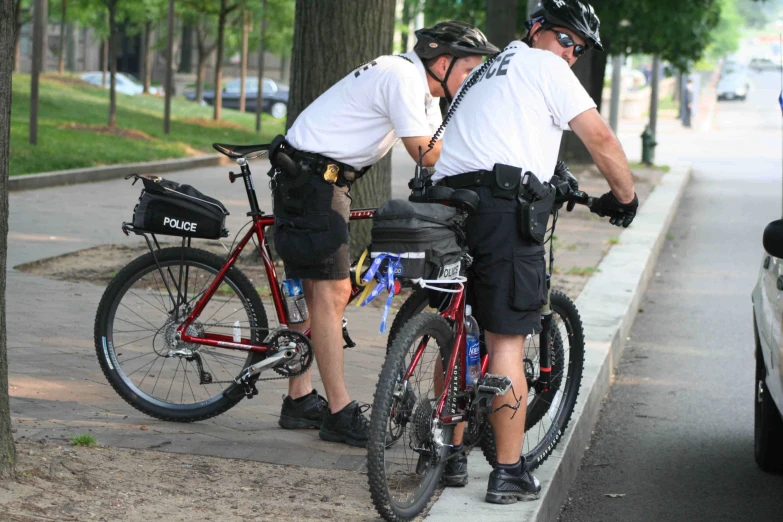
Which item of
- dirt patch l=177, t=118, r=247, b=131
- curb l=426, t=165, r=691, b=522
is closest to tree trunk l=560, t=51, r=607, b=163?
dirt patch l=177, t=118, r=247, b=131

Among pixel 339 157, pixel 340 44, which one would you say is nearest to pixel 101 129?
pixel 340 44

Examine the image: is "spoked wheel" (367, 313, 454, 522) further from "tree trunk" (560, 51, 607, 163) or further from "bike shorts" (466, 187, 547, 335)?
"tree trunk" (560, 51, 607, 163)

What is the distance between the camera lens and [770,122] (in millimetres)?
47719

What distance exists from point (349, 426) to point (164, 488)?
991 millimetres

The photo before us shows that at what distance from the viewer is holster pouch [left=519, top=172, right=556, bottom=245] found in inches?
166

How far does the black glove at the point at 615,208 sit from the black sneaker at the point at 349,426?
4.29 ft

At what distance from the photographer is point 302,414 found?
5191mm

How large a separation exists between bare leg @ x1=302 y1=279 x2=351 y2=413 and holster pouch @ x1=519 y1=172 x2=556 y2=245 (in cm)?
98

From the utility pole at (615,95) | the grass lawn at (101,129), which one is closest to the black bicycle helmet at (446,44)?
the grass lawn at (101,129)

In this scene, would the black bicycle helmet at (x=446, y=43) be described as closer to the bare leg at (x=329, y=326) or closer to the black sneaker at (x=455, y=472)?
the bare leg at (x=329, y=326)

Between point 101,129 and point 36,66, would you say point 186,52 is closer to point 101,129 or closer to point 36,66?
point 101,129

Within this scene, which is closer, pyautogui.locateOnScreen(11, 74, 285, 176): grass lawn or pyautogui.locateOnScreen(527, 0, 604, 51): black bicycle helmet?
pyautogui.locateOnScreen(527, 0, 604, 51): black bicycle helmet

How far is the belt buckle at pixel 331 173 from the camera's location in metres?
4.80

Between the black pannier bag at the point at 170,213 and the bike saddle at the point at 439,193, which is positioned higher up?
the bike saddle at the point at 439,193
